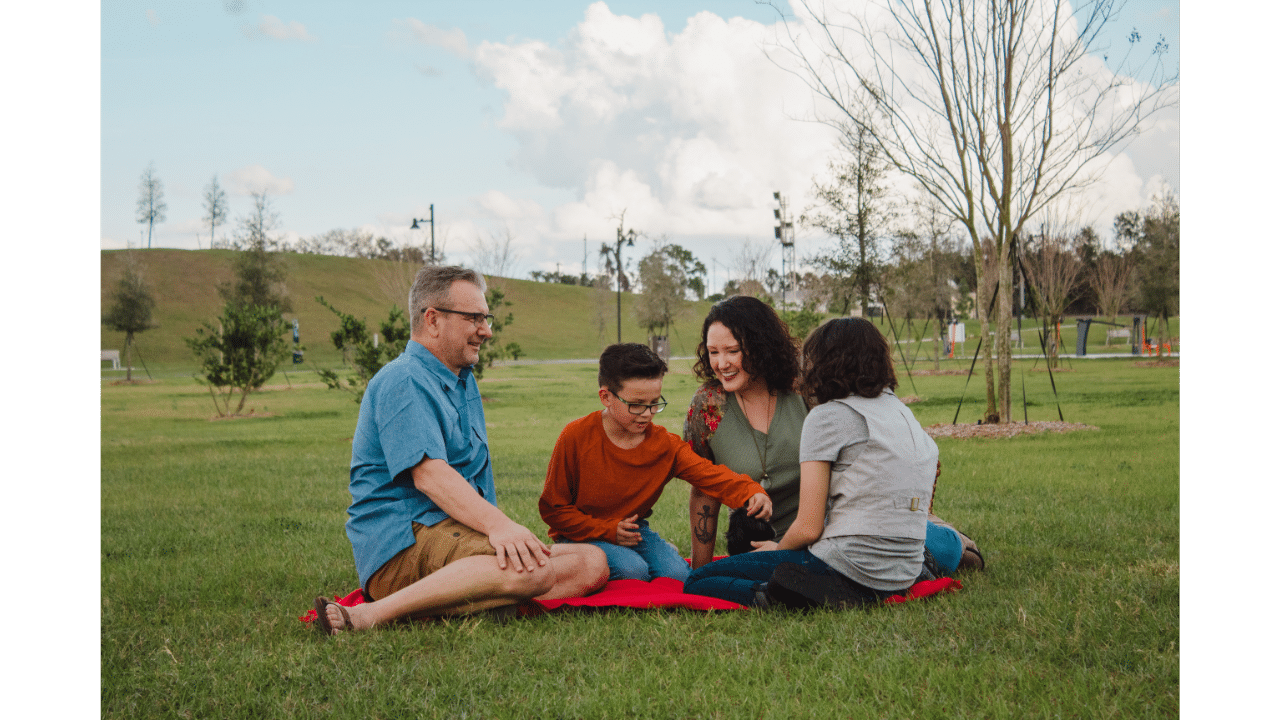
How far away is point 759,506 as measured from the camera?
371 cm

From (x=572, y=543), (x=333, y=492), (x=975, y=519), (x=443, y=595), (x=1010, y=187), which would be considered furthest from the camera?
(x=1010, y=187)

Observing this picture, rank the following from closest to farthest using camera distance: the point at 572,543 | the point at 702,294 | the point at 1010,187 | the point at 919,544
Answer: the point at 919,544 → the point at 572,543 → the point at 1010,187 → the point at 702,294

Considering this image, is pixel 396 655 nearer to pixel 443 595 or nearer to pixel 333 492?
pixel 443 595

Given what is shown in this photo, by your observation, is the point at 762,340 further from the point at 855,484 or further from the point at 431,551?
the point at 431,551

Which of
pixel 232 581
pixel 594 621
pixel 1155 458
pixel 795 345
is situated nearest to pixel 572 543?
pixel 594 621

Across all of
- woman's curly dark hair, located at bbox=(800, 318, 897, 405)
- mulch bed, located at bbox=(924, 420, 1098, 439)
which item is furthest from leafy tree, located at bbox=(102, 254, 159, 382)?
woman's curly dark hair, located at bbox=(800, 318, 897, 405)

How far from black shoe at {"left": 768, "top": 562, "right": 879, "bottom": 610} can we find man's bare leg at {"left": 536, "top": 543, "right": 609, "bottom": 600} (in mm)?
794

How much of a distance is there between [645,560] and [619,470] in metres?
0.56

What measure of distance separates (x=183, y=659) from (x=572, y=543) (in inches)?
62.5

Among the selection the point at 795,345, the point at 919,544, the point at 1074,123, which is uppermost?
the point at 1074,123

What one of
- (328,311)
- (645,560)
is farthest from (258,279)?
(645,560)

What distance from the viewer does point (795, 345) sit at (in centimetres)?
413

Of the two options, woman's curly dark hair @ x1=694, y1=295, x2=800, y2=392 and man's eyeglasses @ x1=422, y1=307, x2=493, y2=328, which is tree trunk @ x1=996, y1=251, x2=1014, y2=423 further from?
man's eyeglasses @ x1=422, y1=307, x2=493, y2=328

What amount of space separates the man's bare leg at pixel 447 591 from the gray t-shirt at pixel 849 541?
1.15 meters
